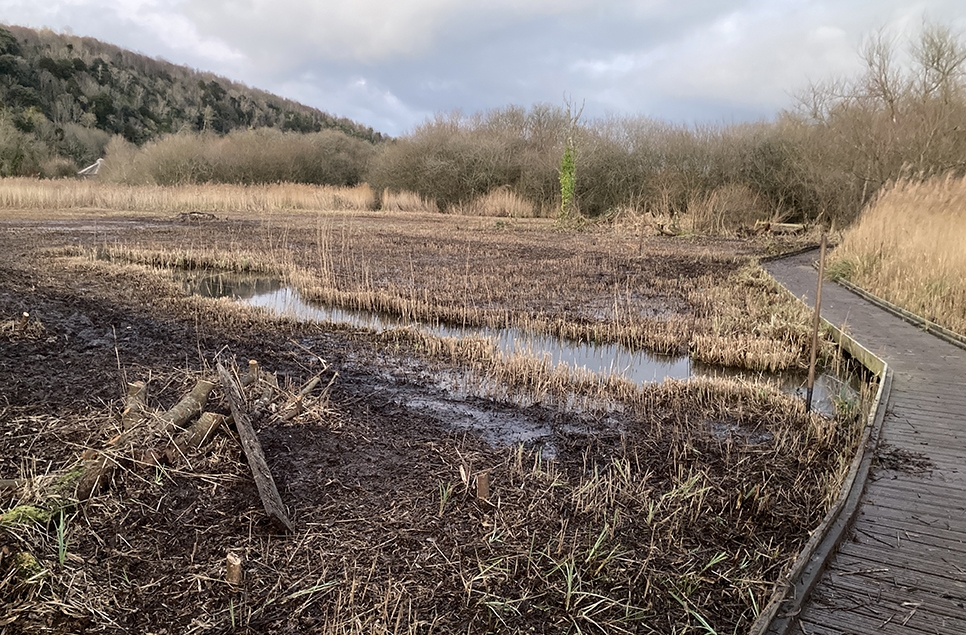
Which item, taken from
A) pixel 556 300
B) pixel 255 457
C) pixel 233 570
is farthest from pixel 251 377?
pixel 556 300

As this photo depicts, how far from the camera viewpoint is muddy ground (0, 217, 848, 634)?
251 cm

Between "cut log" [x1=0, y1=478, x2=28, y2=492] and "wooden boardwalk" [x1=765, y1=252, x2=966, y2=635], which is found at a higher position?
"cut log" [x1=0, y1=478, x2=28, y2=492]

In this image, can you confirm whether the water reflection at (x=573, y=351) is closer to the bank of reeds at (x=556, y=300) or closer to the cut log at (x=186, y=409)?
the bank of reeds at (x=556, y=300)

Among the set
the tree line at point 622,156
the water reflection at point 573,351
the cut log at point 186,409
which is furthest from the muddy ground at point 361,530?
the tree line at point 622,156

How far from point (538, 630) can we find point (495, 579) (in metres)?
0.33

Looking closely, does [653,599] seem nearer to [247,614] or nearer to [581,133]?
[247,614]

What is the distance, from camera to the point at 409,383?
559 centimetres

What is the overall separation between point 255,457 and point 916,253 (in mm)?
10138

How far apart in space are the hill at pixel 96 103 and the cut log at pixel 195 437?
3912 cm

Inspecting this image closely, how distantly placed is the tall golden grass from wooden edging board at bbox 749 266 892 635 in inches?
177

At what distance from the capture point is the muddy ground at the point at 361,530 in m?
2.51

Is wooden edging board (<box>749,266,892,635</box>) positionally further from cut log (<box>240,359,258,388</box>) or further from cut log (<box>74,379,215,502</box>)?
cut log (<box>240,359,258,388</box>)

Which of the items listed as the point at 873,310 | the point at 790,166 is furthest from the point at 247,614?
the point at 790,166

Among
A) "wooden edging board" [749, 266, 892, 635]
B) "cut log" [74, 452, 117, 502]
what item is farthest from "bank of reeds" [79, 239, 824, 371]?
"cut log" [74, 452, 117, 502]
